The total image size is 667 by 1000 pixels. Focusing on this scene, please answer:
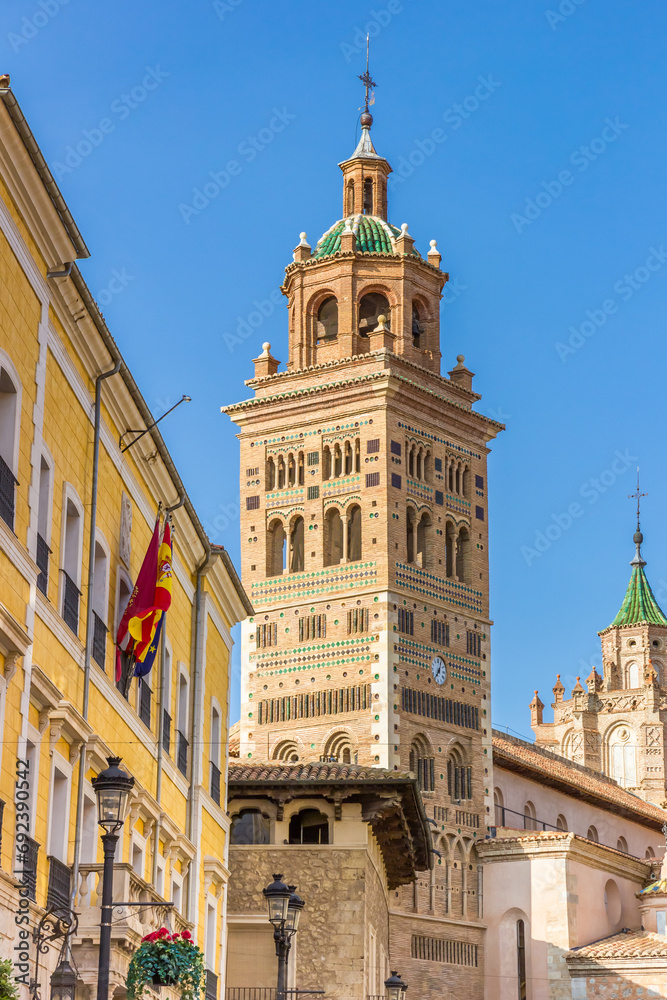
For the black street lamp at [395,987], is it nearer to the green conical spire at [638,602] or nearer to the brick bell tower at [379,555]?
the brick bell tower at [379,555]

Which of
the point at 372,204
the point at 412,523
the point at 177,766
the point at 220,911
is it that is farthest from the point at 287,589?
the point at 177,766

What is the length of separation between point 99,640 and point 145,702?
9.70 ft

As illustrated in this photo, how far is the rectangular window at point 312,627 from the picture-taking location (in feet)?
191

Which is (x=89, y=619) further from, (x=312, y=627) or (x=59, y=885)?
(x=312, y=627)

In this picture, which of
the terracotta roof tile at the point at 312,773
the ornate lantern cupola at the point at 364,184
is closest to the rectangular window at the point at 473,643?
the ornate lantern cupola at the point at 364,184

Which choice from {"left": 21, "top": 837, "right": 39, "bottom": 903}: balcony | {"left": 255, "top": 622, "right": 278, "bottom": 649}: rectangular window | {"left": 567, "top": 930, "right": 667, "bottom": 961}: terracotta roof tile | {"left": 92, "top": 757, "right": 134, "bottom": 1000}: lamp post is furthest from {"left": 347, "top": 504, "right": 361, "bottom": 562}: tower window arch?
{"left": 92, "top": 757, "right": 134, "bottom": 1000}: lamp post

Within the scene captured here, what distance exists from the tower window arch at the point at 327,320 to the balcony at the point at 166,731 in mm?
38456

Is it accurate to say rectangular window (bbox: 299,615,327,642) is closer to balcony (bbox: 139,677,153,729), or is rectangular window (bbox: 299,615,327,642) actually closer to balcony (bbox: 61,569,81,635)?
balcony (bbox: 139,677,153,729)

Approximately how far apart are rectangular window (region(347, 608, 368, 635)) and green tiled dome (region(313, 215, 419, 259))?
1276 centimetres

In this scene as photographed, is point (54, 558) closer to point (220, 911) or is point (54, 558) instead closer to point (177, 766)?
point (177, 766)

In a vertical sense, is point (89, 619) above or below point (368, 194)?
below

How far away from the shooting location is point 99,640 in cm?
2028

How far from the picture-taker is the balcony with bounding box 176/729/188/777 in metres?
25.8

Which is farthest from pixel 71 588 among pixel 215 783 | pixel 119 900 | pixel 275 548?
pixel 275 548
